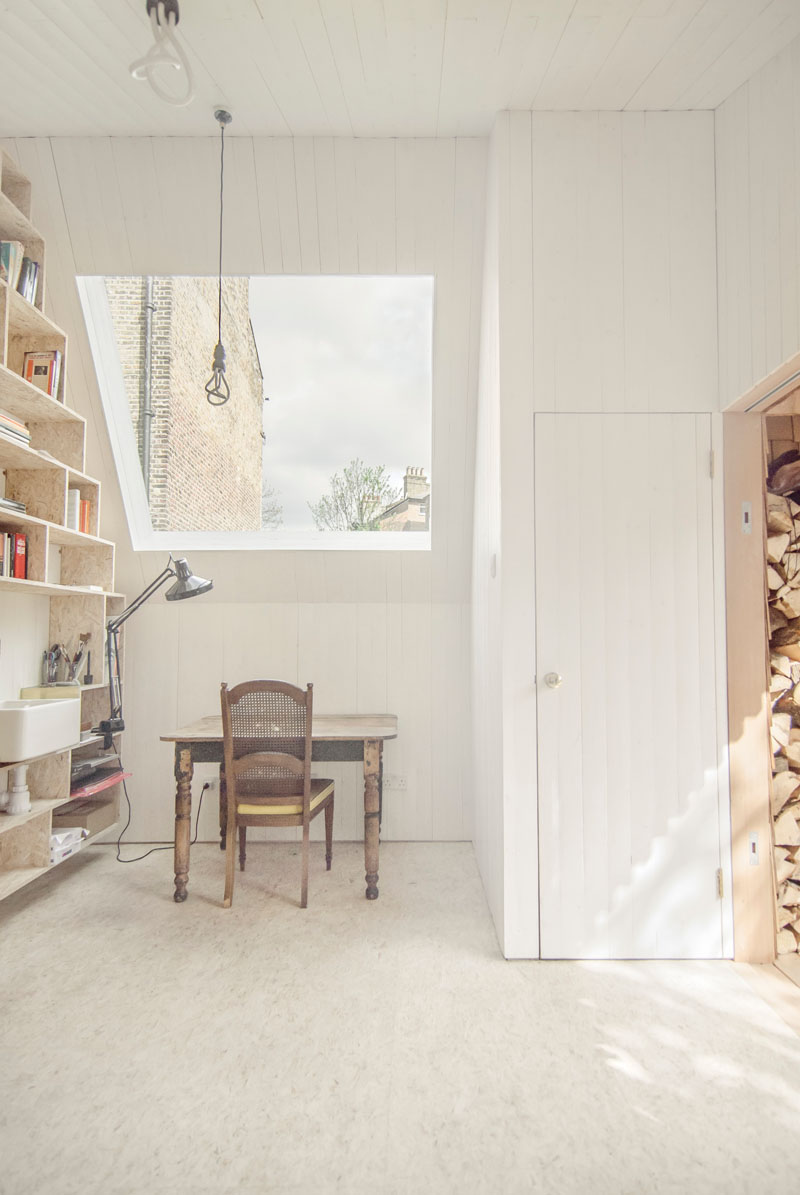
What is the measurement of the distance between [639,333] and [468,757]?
2273 millimetres

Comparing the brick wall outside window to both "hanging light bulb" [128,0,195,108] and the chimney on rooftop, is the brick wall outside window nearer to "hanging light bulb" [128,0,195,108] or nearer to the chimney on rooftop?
the chimney on rooftop

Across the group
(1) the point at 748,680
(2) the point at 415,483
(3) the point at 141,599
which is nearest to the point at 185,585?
(3) the point at 141,599

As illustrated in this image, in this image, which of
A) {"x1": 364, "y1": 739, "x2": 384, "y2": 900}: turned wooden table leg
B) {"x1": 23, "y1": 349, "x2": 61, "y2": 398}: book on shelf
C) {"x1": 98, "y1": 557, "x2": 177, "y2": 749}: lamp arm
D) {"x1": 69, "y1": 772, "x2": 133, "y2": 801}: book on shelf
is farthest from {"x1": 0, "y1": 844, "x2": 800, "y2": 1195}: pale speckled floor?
{"x1": 23, "y1": 349, "x2": 61, "y2": 398}: book on shelf

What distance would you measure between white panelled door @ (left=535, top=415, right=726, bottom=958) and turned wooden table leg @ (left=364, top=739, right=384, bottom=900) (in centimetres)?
80

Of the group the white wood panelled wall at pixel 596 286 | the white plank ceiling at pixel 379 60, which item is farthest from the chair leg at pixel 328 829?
the white plank ceiling at pixel 379 60

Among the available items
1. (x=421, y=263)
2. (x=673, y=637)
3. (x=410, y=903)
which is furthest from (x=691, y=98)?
(x=410, y=903)

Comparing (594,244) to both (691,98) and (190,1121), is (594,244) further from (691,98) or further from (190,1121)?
(190,1121)

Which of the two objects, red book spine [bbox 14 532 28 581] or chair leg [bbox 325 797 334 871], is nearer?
red book spine [bbox 14 532 28 581]

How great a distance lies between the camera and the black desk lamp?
2.95m

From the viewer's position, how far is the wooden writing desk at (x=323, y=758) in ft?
8.87

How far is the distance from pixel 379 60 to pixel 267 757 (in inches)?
102

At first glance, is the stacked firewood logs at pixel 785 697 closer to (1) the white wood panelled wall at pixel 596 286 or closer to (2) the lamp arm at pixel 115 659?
(1) the white wood panelled wall at pixel 596 286

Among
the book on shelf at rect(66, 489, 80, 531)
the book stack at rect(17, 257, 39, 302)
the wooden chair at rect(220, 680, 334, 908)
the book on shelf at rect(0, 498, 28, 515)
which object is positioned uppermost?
the book stack at rect(17, 257, 39, 302)

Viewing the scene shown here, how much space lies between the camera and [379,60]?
217 centimetres
